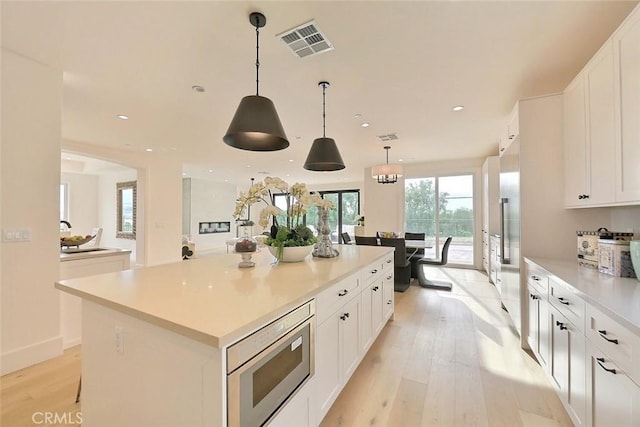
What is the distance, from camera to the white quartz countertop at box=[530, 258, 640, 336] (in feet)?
3.73

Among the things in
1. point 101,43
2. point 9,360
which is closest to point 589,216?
point 101,43

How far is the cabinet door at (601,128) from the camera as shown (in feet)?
5.90

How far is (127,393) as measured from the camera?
47.9 inches

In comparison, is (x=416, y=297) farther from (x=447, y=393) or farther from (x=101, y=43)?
(x=101, y=43)

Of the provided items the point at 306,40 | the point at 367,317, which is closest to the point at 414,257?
the point at 367,317

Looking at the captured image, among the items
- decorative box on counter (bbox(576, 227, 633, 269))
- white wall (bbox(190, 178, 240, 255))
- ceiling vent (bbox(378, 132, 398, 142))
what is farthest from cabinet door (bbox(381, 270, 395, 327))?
white wall (bbox(190, 178, 240, 255))

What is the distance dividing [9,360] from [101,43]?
270cm

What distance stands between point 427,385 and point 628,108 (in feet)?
7.45

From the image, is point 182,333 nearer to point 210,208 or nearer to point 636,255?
point 636,255

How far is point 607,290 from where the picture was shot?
1.48 metres

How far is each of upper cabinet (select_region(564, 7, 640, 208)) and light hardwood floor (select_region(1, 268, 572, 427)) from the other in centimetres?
149

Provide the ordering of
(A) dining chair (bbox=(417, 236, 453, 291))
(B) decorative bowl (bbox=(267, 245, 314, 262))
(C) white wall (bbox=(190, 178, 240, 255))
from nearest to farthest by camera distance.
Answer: (B) decorative bowl (bbox=(267, 245, 314, 262)), (A) dining chair (bbox=(417, 236, 453, 291)), (C) white wall (bbox=(190, 178, 240, 255))

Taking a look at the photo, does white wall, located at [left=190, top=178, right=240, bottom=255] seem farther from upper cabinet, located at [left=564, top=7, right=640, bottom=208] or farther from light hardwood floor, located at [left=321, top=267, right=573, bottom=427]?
upper cabinet, located at [left=564, top=7, right=640, bottom=208]

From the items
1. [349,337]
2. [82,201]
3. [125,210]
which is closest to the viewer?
[349,337]
